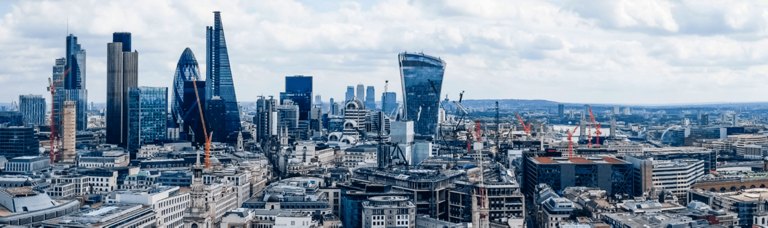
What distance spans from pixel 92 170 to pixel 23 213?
33.7 m

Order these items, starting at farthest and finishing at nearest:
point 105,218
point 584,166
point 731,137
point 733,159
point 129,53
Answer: point 129,53
point 731,137
point 733,159
point 584,166
point 105,218

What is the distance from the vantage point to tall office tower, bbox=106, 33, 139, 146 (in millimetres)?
177375

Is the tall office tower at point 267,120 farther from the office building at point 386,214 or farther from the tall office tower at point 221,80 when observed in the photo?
the office building at point 386,214

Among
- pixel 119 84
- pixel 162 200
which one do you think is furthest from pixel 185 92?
pixel 162 200

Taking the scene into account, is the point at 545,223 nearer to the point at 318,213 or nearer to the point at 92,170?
the point at 318,213

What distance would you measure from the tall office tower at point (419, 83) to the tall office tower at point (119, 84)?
55.6 meters

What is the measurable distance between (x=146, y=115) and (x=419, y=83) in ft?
174

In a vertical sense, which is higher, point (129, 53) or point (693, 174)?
point (129, 53)

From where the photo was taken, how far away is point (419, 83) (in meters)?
152

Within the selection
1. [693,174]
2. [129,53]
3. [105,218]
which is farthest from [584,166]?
[129,53]

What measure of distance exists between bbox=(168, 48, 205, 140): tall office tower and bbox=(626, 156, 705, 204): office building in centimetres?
10782

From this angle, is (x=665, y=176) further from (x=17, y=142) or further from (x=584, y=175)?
(x=17, y=142)

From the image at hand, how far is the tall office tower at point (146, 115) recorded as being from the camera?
168m

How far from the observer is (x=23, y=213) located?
68250 millimetres
